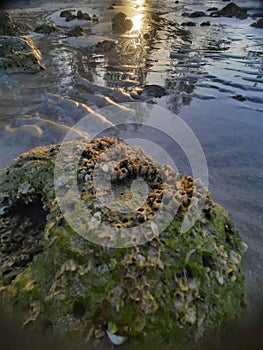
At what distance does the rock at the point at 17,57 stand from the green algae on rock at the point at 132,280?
6166 millimetres

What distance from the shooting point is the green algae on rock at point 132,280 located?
1.79 meters

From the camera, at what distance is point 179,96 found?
611 cm

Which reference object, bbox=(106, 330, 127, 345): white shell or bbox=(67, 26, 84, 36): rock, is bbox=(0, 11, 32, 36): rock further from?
bbox=(106, 330, 127, 345): white shell

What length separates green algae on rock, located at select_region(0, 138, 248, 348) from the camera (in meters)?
1.79

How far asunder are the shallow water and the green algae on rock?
1.72ft

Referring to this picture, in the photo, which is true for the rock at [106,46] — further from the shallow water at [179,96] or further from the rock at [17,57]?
the rock at [17,57]

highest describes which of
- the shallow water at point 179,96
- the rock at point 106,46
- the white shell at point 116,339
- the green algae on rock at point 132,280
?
the green algae on rock at point 132,280

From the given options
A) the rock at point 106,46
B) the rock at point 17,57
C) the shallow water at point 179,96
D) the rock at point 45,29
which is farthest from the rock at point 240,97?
the rock at point 45,29

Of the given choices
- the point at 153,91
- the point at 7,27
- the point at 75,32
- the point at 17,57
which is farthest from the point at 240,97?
the point at 7,27

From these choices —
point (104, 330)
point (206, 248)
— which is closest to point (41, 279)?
point (104, 330)

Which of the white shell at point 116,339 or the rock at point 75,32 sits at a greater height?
the white shell at point 116,339

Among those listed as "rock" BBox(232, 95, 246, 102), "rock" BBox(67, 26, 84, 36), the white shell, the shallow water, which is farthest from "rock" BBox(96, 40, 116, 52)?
the white shell

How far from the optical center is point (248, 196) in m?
3.43

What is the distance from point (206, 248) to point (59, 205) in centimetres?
115
